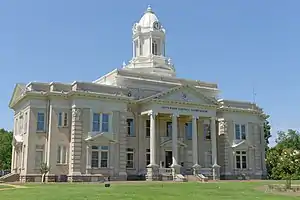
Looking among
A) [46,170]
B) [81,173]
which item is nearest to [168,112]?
[81,173]

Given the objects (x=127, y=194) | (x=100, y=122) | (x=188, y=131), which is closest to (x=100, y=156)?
(x=100, y=122)

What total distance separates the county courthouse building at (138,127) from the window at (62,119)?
0.11 m

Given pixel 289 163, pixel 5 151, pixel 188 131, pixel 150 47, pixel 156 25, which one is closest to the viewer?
pixel 289 163

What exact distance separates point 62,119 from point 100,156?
6.21 m

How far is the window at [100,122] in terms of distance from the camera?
48875mm

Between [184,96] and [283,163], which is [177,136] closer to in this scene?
[184,96]

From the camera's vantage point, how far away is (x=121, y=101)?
50688 millimetres

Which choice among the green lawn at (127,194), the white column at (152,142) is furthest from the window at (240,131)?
the green lawn at (127,194)

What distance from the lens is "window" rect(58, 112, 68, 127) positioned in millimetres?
48094

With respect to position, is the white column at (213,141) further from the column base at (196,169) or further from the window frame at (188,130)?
the window frame at (188,130)

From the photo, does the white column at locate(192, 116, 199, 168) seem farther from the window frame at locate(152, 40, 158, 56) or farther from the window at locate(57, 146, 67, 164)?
the window at locate(57, 146, 67, 164)

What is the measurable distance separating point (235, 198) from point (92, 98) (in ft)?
96.9

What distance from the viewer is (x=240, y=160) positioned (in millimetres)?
59031

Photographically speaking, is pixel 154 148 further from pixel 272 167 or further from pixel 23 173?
pixel 272 167
